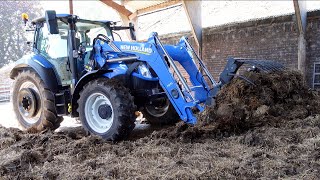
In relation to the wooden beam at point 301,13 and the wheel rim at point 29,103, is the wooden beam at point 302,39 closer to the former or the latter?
the wooden beam at point 301,13

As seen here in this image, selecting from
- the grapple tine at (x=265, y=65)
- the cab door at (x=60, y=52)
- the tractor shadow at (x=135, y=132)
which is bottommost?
the tractor shadow at (x=135, y=132)

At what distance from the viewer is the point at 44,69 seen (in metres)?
6.14

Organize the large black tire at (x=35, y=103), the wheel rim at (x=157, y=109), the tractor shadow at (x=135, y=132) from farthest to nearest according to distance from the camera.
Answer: the wheel rim at (x=157, y=109), the large black tire at (x=35, y=103), the tractor shadow at (x=135, y=132)

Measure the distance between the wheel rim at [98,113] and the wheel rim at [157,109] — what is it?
132cm

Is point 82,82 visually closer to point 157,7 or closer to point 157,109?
point 157,109

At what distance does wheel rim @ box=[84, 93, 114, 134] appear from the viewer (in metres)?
5.39

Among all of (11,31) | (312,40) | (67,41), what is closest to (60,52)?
(67,41)

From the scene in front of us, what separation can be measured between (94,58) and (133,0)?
18.0 feet

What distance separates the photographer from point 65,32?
20.9ft

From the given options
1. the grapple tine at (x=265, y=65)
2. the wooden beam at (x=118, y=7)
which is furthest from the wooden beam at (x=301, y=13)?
the wooden beam at (x=118, y=7)

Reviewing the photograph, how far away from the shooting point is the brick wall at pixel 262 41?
8.41m

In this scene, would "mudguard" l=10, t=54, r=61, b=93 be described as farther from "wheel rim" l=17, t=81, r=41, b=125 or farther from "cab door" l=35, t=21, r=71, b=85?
"wheel rim" l=17, t=81, r=41, b=125

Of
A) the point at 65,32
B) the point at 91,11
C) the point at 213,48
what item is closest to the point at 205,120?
the point at 65,32

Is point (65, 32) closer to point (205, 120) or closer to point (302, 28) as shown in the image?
point (205, 120)
